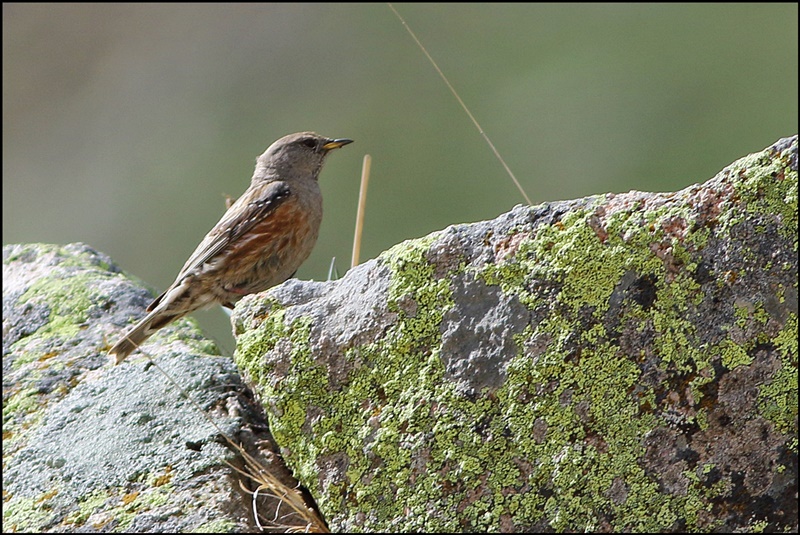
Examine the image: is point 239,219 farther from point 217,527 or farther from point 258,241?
point 217,527

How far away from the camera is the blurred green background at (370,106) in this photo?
68.7 ft

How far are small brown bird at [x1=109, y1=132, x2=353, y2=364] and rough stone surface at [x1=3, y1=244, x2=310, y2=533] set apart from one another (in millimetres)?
695

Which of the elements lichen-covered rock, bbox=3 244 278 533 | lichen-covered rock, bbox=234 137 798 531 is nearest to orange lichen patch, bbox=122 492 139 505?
lichen-covered rock, bbox=3 244 278 533

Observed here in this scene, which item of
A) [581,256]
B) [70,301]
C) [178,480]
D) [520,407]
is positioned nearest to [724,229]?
[581,256]

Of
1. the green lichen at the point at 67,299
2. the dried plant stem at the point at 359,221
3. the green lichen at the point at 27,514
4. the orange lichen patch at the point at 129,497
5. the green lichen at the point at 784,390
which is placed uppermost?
the green lichen at the point at 67,299

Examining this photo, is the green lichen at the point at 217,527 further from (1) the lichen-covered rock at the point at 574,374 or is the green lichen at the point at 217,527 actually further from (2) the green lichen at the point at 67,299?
(2) the green lichen at the point at 67,299

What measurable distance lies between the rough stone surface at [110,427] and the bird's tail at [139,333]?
43mm

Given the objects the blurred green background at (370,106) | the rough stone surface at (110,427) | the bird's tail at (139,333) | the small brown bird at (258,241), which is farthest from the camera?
the blurred green background at (370,106)

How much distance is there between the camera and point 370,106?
91.8 feet

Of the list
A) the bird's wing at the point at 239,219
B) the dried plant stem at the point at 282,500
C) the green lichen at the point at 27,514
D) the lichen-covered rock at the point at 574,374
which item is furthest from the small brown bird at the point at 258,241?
the lichen-covered rock at the point at 574,374

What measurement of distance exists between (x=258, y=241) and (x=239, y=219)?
16cm

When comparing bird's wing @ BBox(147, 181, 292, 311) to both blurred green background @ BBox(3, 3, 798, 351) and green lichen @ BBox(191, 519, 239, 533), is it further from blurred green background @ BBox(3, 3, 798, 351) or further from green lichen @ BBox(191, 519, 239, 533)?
blurred green background @ BBox(3, 3, 798, 351)

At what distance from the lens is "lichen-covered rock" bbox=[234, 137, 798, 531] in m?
2.79

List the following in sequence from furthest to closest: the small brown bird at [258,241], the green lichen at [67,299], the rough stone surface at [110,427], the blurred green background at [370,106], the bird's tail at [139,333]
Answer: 1. the blurred green background at [370,106]
2. the small brown bird at [258,241]
3. the green lichen at [67,299]
4. the bird's tail at [139,333]
5. the rough stone surface at [110,427]
